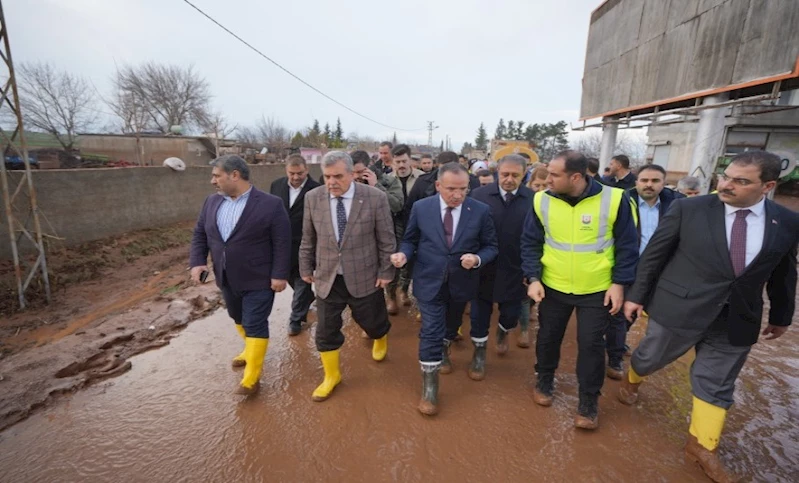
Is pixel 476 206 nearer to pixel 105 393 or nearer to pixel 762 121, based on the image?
pixel 105 393

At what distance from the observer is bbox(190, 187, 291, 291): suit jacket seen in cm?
299

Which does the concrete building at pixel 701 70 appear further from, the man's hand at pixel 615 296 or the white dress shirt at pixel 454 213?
the white dress shirt at pixel 454 213

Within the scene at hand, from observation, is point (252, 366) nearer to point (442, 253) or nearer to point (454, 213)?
point (442, 253)

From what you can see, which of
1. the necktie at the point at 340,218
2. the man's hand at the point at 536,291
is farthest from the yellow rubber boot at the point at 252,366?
the man's hand at the point at 536,291

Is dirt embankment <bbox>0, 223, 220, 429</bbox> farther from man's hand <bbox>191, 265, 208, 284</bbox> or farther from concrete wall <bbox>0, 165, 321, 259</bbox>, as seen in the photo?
man's hand <bbox>191, 265, 208, 284</bbox>

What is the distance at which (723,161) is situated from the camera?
1364 centimetres

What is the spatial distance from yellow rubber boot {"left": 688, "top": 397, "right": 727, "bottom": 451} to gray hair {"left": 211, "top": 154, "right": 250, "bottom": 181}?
3.61 metres

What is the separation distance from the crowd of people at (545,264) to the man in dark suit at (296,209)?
21 mm

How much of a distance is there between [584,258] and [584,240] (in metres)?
0.12

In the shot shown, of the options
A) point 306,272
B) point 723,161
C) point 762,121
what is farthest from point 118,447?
point 762,121

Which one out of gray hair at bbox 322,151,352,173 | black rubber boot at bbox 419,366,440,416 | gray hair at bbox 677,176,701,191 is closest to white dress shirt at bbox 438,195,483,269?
gray hair at bbox 322,151,352,173

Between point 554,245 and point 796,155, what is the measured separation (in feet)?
68.7

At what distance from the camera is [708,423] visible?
7.48 ft

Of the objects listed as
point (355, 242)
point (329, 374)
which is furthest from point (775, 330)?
point (329, 374)
